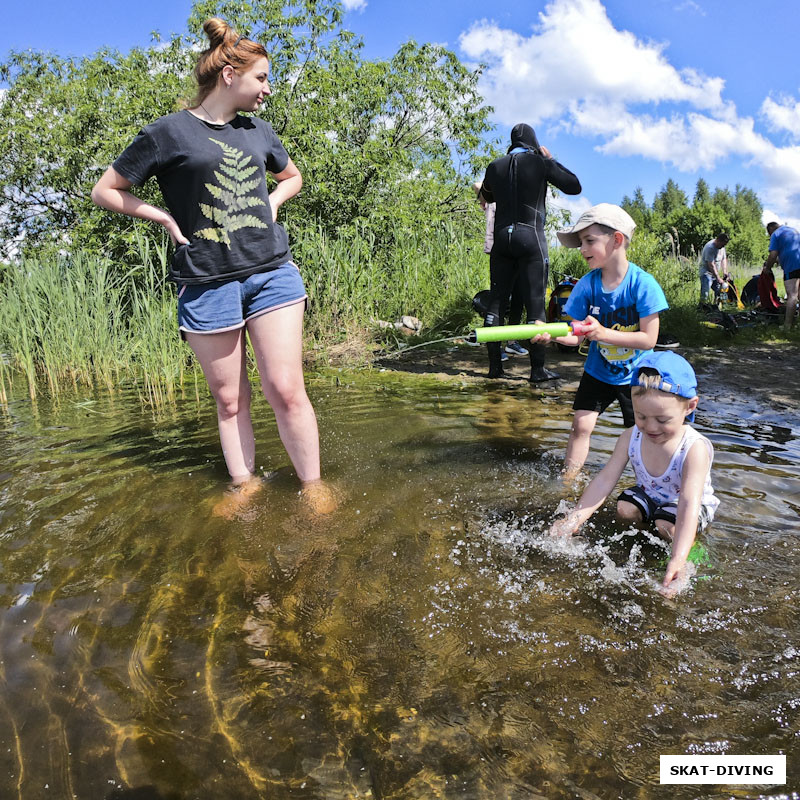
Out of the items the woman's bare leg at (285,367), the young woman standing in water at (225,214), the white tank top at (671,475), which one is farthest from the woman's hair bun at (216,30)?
the white tank top at (671,475)

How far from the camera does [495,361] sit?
6.33m

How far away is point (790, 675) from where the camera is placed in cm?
191

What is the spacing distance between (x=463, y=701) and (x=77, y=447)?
332 cm

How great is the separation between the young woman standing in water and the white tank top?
1588mm

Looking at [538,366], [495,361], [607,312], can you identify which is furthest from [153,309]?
[607,312]

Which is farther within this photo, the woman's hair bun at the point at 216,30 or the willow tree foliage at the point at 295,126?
the willow tree foliage at the point at 295,126

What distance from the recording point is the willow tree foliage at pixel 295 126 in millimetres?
8180

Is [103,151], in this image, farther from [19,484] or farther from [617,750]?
[617,750]

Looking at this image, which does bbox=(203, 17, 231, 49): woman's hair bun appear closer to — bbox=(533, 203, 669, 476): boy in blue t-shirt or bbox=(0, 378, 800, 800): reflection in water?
bbox=(533, 203, 669, 476): boy in blue t-shirt

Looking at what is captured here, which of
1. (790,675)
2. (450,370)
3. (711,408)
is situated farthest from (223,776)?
(450,370)

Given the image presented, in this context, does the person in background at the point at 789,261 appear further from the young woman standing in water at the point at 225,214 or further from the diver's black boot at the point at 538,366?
the young woman standing in water at the point at 225,214

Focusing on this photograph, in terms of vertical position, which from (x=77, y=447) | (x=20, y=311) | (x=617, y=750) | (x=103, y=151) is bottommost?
(x=617, y=750)

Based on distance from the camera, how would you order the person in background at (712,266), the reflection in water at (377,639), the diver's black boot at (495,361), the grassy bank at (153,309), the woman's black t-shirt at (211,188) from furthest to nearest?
the person in background at (712,266)
the diver's black boot at (495,361)
the grassy bank at (153,309)
the woman's black t-shirt at (211,188)
the reflection in water at (377,639)

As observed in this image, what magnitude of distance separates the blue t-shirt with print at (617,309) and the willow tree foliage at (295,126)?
547 centimetres
